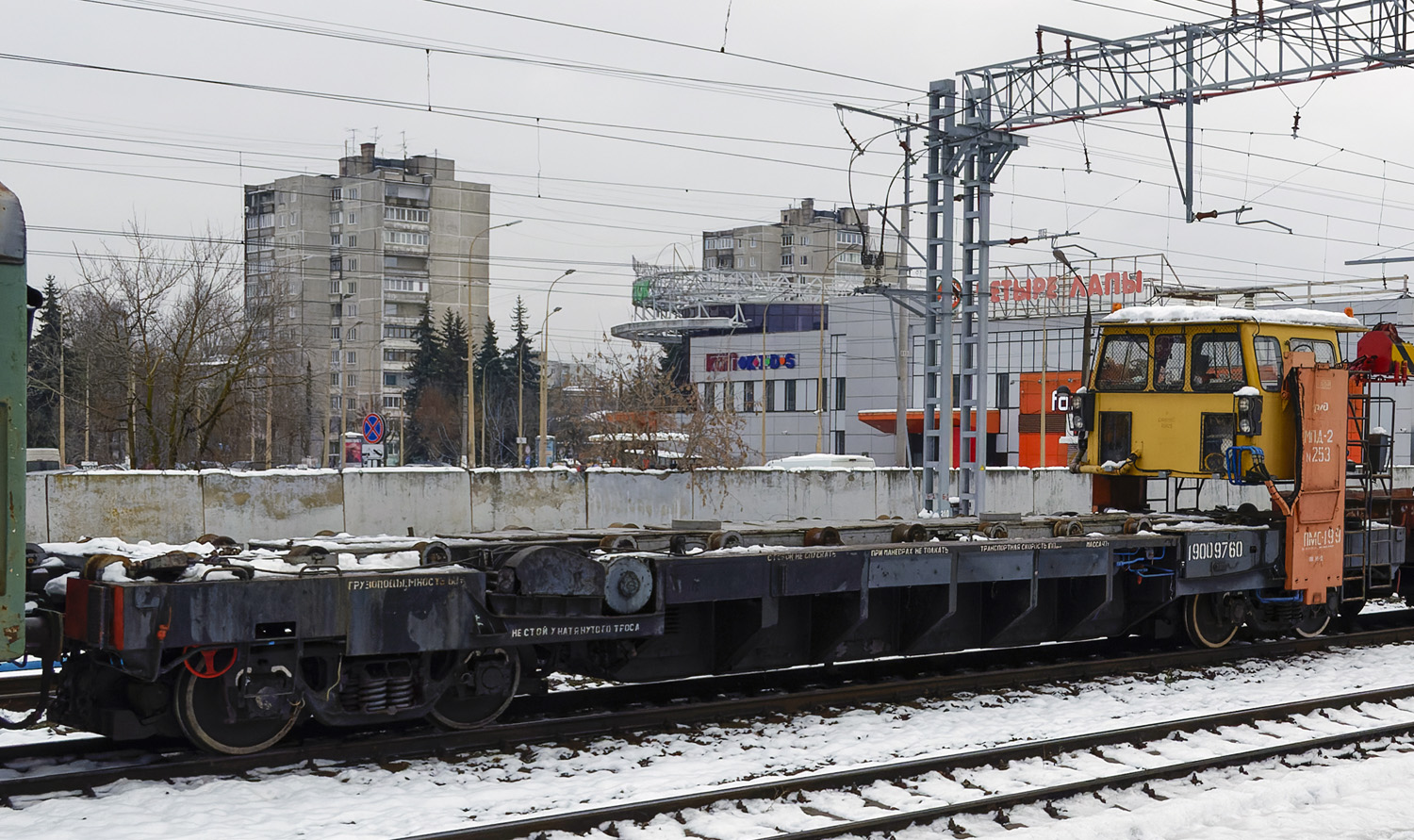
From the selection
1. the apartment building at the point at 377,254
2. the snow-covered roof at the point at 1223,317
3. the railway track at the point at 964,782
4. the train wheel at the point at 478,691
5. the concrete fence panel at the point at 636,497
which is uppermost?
the apartment building at the point at 377,254

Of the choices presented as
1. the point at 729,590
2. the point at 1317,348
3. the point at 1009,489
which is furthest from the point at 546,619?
the point at 1009,489

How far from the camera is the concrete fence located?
1697 cm

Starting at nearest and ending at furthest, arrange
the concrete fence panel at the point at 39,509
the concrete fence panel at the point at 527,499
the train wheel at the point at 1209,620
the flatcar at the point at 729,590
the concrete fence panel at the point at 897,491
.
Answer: the flatcar at the point at 729,590 → the train wheel at the point at 1209,620 → the concrete fence panel at the point at 39,509 → the concrete fence panel at the point at 527,499 → the concrete fence panel at the point at 897,491

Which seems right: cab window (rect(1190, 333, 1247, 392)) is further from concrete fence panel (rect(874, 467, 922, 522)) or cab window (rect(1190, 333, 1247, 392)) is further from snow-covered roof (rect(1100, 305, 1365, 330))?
concrete fence panel (rect(874, 467, 922, 522))

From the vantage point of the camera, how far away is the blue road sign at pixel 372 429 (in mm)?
28062

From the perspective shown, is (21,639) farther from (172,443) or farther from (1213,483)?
(172,443)

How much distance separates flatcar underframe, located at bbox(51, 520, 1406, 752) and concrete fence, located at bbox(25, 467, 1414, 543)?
13.6ft

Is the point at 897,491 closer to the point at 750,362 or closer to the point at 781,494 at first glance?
the point at 781,494

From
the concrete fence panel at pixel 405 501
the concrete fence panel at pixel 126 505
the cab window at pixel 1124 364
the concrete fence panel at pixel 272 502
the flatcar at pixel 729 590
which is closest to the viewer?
the flatcar at pixel 729 590

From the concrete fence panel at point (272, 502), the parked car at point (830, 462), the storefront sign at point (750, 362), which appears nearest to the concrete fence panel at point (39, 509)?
the concrete fence panel at point (272, 502)

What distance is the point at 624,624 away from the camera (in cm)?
878

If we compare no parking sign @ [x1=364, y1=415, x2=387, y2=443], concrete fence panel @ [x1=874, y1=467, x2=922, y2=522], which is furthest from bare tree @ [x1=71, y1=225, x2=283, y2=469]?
concrete fence panel @ [x1=874, y1=467, x2=922, y2=522]

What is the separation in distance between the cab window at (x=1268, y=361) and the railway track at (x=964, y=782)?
3.58 metres

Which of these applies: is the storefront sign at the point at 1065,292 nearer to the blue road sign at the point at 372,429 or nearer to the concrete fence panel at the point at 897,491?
the concrete fence panel at the point at 897,491
